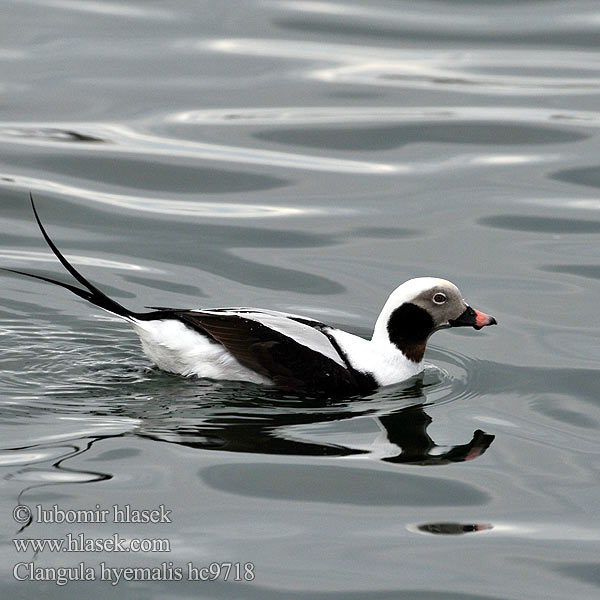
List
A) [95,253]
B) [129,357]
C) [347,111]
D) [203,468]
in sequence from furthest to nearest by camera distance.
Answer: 1. [347,111]
2. [95,253]
3. [129,357]
4. [203,468]

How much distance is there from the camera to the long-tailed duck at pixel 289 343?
6773mm

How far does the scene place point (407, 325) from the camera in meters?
7.15

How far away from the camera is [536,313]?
333 inches

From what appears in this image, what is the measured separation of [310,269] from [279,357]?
2396mm

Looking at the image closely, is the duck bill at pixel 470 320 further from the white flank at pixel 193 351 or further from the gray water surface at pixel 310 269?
the white flank at pixel 193 351

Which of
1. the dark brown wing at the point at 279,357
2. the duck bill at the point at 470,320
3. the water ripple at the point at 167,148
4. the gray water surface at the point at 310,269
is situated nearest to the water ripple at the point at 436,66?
the gray water surface at the point at 310,269

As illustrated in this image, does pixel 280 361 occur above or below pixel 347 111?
below

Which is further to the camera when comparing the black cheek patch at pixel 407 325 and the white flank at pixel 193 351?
the black cheek patch at pixel 407 325

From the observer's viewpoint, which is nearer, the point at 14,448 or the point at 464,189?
the point at 14,448

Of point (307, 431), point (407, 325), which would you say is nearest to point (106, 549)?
point (307, 431)

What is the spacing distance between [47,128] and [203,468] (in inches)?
264

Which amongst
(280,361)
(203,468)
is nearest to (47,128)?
(280,361)

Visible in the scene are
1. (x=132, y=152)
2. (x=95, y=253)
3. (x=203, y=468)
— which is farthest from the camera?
(x=132, y=152)

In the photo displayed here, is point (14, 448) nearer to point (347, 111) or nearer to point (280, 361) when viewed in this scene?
point (280, 361)
